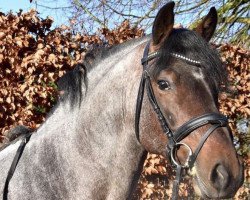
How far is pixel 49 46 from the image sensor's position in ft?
16.6

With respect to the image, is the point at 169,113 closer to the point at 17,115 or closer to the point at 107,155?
the point at 107,155

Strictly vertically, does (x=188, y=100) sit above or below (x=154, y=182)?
above

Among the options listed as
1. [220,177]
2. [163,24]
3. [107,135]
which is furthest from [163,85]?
[220,177]

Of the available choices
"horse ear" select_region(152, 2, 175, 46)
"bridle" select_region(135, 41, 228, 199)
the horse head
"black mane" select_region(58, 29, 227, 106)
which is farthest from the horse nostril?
"horse ear" select_region(152, 2, 175, 46)

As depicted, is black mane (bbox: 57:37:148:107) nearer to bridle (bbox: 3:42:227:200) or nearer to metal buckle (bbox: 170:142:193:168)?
bridle (bbox: 3:42:227:200)

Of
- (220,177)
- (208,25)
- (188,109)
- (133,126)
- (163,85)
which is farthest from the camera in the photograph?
(208,25)

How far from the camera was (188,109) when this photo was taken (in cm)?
244

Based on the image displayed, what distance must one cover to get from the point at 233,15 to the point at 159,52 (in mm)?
6597

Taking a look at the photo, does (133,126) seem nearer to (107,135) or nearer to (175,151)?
(107,135)

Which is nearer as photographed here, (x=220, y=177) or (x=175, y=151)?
(x=220, y=177)

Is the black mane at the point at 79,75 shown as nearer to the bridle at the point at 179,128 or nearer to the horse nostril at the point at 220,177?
the bridle at the point at 179,128

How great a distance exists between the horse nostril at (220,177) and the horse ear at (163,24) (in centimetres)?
77

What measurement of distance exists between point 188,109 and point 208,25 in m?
0.68

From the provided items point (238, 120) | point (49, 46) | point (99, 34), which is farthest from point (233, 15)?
point (49, 46)
